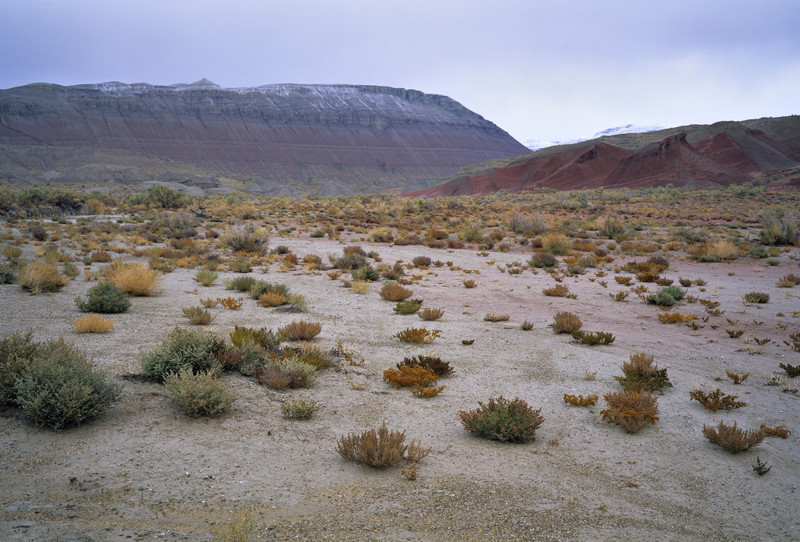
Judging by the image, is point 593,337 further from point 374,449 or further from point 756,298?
point 374,449

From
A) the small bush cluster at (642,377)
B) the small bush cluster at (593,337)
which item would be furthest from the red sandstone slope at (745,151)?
the small bush cluster at (642,377)

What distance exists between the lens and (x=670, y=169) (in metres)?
55.9

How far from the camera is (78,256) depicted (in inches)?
618

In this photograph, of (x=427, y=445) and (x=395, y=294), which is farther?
(x=395, y=294)

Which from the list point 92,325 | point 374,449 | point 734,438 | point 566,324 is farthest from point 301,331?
point 734,438

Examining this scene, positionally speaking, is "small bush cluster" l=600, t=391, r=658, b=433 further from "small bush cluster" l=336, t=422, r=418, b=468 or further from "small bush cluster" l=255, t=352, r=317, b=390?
"small bush cluster" l=255, t=352, r=317, b=390

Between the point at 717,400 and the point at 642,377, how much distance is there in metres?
0.94

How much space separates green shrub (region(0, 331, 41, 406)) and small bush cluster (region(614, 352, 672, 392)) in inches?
276

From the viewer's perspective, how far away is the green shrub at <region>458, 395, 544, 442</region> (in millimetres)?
5141

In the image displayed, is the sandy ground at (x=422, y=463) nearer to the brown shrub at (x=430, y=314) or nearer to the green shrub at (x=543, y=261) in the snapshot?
the brown shrub at (x=430, y=314)

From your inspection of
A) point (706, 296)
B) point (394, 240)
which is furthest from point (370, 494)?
point (394, 240)

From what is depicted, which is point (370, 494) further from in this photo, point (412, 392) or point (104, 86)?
point (104, 86)

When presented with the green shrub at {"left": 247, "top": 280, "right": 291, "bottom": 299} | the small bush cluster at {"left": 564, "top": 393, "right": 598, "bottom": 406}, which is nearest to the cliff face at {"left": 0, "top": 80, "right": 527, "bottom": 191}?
the green shrub at {"left": 247, "top": 280, "right": 291, "bottom": 299}

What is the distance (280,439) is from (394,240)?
734 inches
